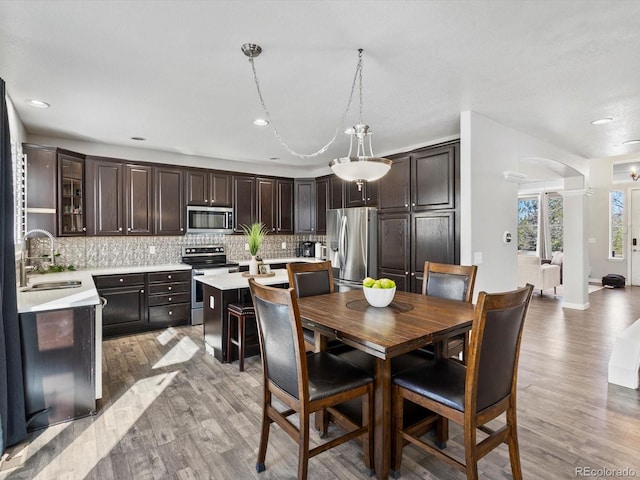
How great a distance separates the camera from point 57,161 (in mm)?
4082

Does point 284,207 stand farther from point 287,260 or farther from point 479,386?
point 479,386

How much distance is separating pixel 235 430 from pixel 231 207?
12.9 feet

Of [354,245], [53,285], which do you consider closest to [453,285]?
[354,245]

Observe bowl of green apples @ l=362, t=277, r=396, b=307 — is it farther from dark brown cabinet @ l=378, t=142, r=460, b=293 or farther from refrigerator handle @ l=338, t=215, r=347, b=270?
refrigerator handle @ l=338, t=215, r=347, b=270

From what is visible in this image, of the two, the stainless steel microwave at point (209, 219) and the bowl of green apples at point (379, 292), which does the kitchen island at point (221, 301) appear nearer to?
the bowl of green apples at point (379, 292)

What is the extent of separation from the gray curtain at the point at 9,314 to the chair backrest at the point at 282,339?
1609 mm

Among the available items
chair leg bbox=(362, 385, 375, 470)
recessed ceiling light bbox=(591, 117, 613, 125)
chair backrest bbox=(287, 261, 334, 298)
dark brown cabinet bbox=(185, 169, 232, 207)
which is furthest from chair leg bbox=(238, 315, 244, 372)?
recessed ceiling light bbox=(591, 117, 613, 125)

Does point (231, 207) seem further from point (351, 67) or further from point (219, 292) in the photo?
point (351, 67)

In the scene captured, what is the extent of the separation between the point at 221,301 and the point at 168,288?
1.70 meters

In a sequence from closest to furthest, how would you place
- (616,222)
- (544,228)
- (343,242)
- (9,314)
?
(9,314)
(343,242)
(616,222)
(544,228)

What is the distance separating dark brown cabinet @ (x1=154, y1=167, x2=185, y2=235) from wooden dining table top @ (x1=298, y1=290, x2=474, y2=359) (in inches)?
129

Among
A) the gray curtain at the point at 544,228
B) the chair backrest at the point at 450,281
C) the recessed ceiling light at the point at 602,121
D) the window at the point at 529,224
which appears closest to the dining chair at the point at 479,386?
the chair backrest at the point at 450,281

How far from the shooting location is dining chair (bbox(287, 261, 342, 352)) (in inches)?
114

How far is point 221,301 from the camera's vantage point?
357 centimetres
